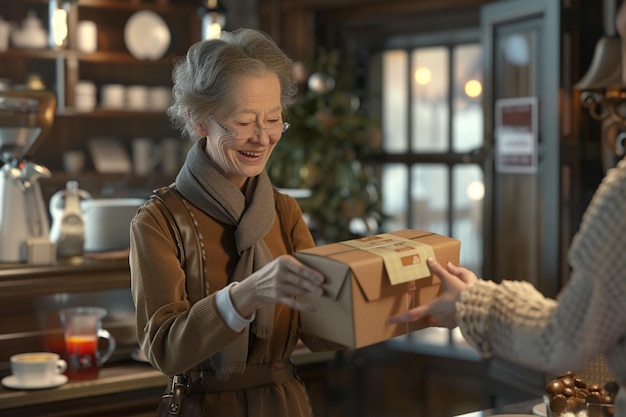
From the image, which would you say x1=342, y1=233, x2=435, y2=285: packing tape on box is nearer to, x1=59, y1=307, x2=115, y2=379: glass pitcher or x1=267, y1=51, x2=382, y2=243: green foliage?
x1=59, y1=307, x2=115, y2=379: glass pitcher

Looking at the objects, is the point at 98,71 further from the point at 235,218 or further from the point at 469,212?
the point at 235,218

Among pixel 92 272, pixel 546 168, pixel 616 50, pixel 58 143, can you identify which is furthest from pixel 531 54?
pixel 58 143

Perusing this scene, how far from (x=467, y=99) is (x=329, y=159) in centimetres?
78

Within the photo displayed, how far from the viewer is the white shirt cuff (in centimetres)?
187

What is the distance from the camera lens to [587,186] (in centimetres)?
402

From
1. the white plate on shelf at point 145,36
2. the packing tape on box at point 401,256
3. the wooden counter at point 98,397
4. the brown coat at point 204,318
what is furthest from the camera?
the white plate on shelf at point 145,36

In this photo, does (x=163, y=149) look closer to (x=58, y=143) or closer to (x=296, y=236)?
(x=58, y=143)

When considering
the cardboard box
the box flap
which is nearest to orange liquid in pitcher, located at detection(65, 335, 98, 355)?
the cardboard box

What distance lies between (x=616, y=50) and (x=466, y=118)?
1.73 m

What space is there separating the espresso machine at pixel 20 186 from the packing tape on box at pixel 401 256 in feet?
4.68

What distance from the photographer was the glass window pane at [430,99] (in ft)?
17.1

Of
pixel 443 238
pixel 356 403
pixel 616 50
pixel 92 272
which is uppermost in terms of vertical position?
pixel 616 50

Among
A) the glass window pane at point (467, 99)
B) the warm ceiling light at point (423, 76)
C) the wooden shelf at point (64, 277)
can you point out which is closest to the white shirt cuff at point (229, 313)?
the wooden shelf at point (64, 277)

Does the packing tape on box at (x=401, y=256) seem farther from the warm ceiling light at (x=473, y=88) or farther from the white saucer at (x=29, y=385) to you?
the warm ceiling light at (x=473, y=88)
